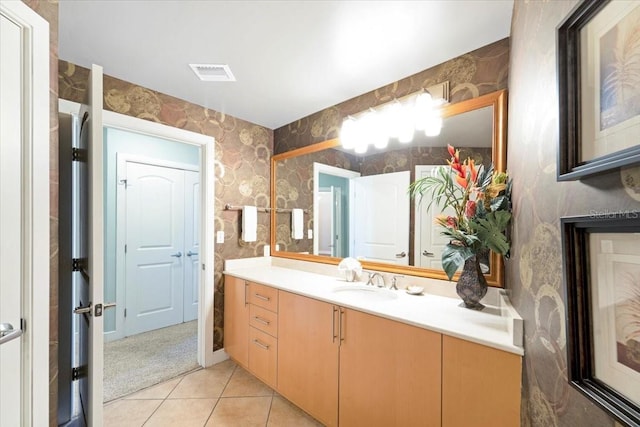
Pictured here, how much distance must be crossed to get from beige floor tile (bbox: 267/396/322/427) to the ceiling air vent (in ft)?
7.75

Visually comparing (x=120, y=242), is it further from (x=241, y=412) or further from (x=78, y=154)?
(x=241, y=412)

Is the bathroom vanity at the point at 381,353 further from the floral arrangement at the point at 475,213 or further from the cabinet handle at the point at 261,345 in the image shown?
the floral arrangement at the point at 475,213

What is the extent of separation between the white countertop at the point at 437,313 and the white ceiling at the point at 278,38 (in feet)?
4.67

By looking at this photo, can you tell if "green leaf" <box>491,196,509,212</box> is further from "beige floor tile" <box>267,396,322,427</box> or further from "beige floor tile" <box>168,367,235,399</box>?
"beige floor tile" <box>168,367,235,399</box>

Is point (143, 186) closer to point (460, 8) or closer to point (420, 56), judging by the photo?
point (420, 56)

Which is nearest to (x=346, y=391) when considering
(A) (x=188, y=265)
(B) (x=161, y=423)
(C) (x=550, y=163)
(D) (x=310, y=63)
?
(B) (x=161, y=423)

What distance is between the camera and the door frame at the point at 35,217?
0.92 m

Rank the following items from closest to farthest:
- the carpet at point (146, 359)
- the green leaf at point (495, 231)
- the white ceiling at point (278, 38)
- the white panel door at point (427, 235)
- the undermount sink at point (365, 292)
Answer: the green leaf at point (495, 231)
the white ceiling at point (278, 38)
the white panel door at point (427, 235)
the undermount sink at point (365, 292)
the carpet at point (146, 359)

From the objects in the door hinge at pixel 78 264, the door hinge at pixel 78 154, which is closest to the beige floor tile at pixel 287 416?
the door hinge at pixel 78 264

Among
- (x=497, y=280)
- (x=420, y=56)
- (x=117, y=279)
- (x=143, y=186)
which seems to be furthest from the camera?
(x=143, y=186)

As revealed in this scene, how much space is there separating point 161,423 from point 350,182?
6.95 ft

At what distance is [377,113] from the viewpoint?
1.96 meters

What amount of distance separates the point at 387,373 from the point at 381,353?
0.30ft

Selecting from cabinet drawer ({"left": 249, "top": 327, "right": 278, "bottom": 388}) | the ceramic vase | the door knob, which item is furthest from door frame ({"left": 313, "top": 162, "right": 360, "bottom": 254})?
the door knob
